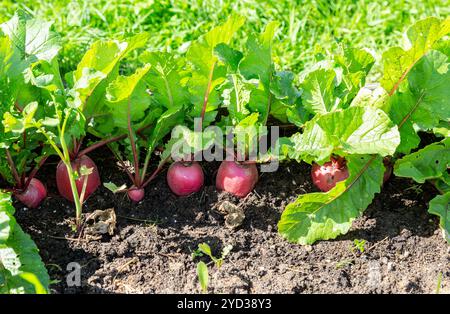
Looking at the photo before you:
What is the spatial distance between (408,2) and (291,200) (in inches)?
71.7

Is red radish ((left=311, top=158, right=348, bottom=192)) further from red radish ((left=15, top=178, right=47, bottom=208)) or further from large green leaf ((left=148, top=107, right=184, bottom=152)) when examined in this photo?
red radish ((left=15, top=178, right=47, bottom=208))

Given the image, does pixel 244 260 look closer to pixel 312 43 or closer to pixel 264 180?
pixel 264 180

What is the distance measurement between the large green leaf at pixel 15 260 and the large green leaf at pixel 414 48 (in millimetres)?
1325

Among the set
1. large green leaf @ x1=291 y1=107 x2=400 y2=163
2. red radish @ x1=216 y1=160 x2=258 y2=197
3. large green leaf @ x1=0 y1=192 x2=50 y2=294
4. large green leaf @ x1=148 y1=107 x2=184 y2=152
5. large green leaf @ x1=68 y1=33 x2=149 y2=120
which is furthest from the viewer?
red radish @ x1=216 y1=160 x2=258 y2=197

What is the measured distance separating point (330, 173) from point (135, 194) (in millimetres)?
722

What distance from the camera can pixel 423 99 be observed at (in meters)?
2.50

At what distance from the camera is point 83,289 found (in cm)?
226

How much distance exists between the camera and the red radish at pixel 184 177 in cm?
263

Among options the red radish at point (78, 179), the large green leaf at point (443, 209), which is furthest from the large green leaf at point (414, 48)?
the red radish at point (78, 179)

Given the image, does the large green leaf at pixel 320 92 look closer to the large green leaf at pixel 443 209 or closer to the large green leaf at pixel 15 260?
the large green leaf at pixel 443 209

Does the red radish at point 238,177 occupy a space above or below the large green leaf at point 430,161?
below

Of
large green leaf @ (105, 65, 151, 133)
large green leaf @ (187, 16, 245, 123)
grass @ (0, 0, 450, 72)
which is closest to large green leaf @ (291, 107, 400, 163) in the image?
large green leaf @ (187, 16, 245, 123)

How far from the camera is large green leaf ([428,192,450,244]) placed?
96.5 inches

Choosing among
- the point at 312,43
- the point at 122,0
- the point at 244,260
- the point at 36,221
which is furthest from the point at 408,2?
the point at 36,221
